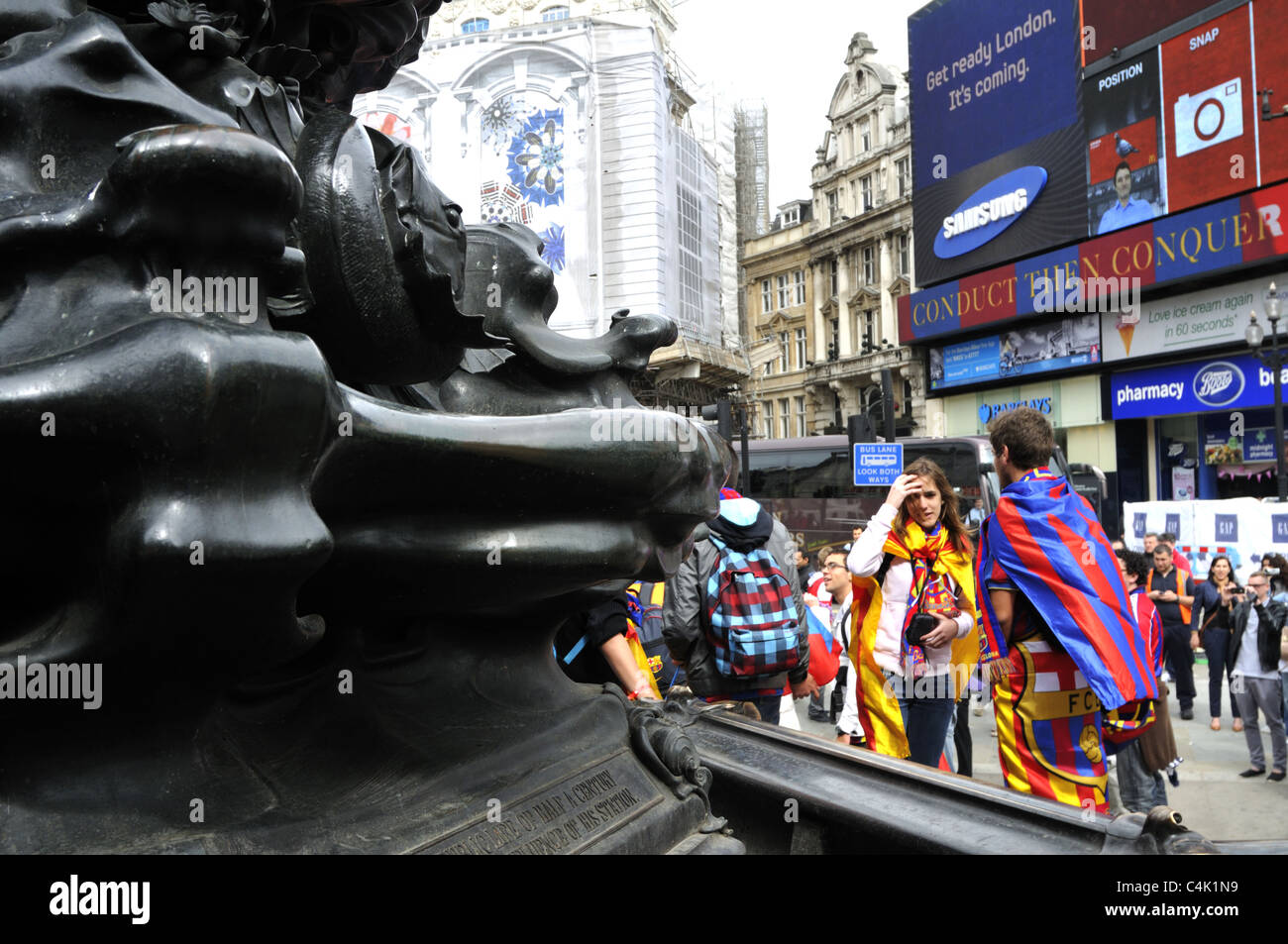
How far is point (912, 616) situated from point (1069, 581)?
0.86 m

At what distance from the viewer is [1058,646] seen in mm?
3334

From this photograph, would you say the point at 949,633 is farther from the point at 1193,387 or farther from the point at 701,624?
the point at 1193,387

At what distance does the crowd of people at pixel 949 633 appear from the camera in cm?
327

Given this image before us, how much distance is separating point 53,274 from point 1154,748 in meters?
3.80

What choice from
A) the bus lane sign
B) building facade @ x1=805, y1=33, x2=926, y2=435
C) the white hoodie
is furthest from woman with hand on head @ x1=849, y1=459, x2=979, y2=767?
building facade @ x1=805, y1=33, x2=926, y2=435

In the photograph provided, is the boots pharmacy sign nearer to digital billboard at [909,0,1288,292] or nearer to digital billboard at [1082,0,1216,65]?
digital billboard at [909,0,1288,292]

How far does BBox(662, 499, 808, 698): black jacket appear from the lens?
3.86 meters

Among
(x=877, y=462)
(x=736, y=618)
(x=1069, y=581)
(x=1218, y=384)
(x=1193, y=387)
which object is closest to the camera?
(x=1069, y=581)

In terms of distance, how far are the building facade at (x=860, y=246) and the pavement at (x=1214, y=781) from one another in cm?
3093

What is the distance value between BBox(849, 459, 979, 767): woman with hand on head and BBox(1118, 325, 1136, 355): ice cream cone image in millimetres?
21144

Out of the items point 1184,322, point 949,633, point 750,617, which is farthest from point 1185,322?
point 750,617

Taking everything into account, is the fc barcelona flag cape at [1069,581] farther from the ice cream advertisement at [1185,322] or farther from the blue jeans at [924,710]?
the ice cream advertisement at [1185,322]

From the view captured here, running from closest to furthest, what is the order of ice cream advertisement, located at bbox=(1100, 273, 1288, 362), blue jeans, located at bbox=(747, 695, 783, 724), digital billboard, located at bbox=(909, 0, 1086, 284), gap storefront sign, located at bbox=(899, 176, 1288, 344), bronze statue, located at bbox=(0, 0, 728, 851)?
bronze statue, located at bbox=(0, 0, 728, 851), blue jeans, located at bbox=(747, 695, 783, 724), gap storefront sign, located at bbox=(899, 176, 1288, 344), ice cream advertisement, located at bbox=(1100, 273, 1288, 362), digital billboard, located at bbox=(909, 0, 1086, 284)

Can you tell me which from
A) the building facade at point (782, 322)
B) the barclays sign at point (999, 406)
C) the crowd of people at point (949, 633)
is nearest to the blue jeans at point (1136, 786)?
the crowd of people at point (949, 633)
